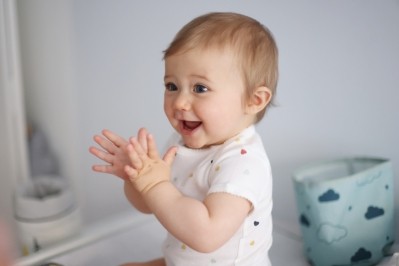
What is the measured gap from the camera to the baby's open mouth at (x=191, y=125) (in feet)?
2.20

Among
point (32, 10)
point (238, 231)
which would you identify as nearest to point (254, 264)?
point (238, 231)

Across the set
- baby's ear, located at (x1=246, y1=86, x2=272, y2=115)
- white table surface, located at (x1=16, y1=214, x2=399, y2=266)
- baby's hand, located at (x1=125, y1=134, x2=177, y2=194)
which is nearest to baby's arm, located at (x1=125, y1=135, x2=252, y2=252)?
baby's hand, located at (x1=125, y1=134, x2=177, y2=194)

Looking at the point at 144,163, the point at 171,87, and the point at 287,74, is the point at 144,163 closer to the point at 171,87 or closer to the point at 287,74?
the point at 171,87

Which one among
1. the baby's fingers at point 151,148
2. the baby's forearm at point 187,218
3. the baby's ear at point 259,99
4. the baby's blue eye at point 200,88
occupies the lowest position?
the baby's forearm at point 187,218

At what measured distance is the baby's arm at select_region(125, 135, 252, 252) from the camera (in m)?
0.59

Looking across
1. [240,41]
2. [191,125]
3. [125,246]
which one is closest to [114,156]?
[191,125]

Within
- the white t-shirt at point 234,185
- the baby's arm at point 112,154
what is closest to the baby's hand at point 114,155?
the baby's arm at point 112,154

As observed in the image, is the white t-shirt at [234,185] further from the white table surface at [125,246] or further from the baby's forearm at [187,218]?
the white table surface at [125,246]

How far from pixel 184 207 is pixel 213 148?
5.3 inches

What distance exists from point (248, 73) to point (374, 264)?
1.57ft

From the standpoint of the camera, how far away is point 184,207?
60 cm

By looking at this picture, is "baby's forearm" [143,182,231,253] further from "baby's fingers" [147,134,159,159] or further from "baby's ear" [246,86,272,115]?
"baby's ear" [246,86,272,115]

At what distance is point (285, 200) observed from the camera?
1089 millimetres

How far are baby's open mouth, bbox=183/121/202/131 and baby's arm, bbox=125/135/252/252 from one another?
3.0 inches
